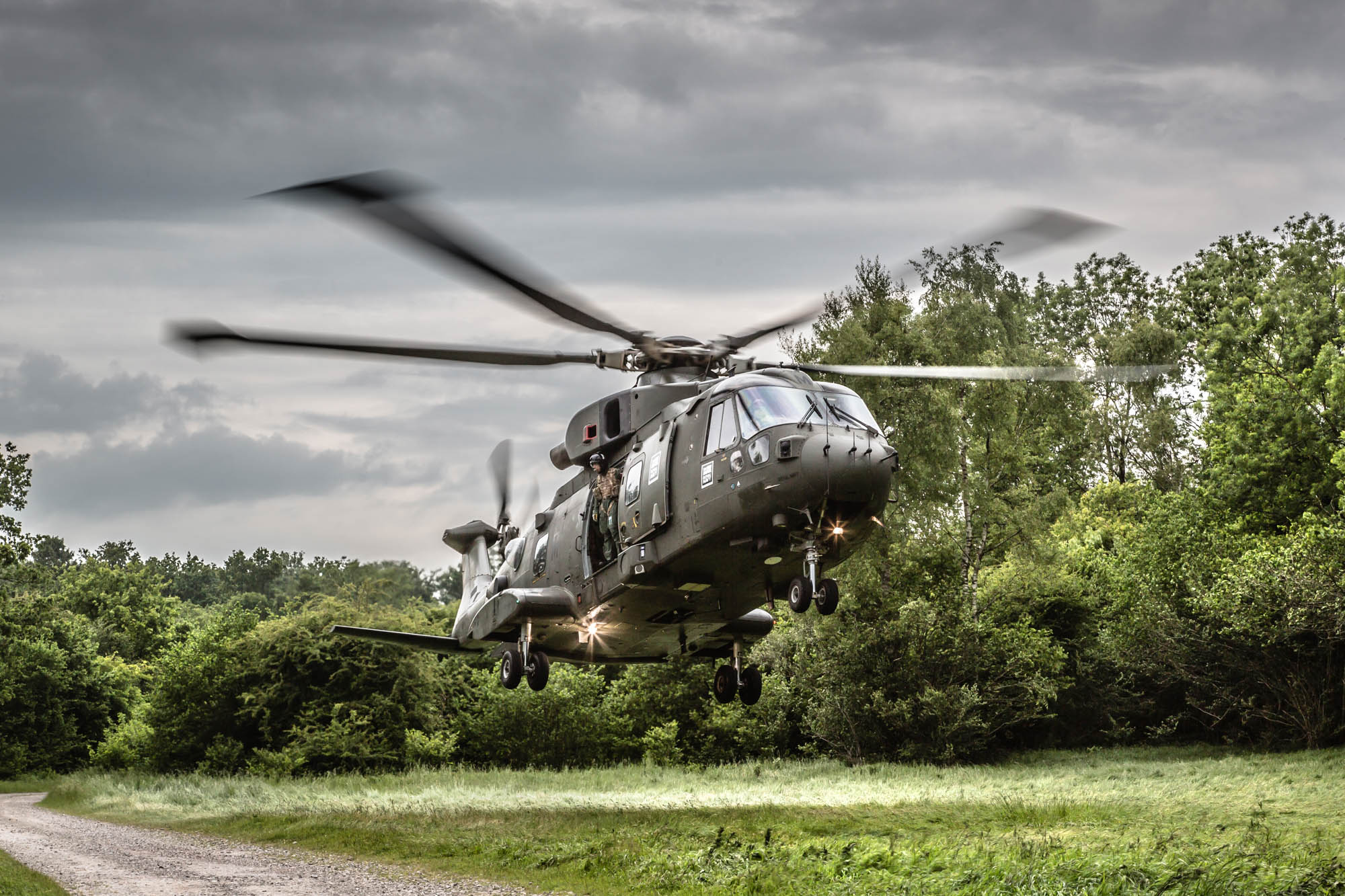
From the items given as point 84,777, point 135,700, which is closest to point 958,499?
point 84,777

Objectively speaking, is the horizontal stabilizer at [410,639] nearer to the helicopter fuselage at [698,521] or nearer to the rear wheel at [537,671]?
the helicopter fuselage at [698,521]

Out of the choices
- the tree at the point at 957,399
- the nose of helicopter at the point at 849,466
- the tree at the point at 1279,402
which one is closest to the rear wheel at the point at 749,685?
the nose of helicopter at the point at 849,466

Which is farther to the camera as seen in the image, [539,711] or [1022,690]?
[539,711]

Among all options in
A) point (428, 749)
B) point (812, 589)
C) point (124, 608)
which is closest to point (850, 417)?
point (812, 589)

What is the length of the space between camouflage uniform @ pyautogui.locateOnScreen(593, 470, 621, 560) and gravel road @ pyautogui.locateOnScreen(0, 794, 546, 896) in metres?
5.22

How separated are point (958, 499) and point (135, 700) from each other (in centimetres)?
3860

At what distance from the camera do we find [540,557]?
19703 mm

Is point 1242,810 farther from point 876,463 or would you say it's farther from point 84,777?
point 84,777

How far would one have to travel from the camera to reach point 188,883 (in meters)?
14.6

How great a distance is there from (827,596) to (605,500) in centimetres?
455

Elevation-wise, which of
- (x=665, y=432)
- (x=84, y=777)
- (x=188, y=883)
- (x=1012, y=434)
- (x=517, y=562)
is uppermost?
(x=1012, y=434)

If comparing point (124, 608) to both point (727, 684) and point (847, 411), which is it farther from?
point (847, 411)

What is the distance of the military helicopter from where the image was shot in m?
13.7

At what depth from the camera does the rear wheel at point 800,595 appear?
14.5 m
